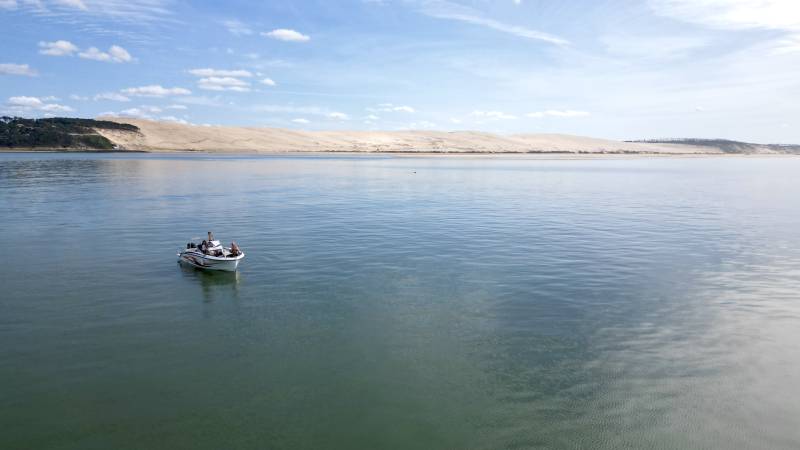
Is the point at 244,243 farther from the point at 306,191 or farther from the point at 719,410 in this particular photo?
the point at 306,191

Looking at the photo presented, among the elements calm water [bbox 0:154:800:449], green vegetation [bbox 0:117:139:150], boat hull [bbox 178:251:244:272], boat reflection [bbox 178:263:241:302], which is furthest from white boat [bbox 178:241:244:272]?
green vegetation [bbox 0:117:139:150]

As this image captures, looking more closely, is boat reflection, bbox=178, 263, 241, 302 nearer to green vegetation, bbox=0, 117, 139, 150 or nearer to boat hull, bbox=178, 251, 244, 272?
boat hull, bbox=178, 251, 244, 272

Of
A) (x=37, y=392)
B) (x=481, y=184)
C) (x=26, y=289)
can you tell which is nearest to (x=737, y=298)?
(x=37, y=392)

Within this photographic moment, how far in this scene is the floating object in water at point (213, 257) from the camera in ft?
85.3

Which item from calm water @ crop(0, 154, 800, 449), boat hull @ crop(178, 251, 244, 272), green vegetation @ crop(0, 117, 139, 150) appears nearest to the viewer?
calm water @ crop(0, 154, 800, 449)

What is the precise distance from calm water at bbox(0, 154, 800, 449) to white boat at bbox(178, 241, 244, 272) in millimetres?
766

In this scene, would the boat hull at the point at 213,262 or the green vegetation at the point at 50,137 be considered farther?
the green vegetation at the point at 50,137

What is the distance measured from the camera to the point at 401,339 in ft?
58.7

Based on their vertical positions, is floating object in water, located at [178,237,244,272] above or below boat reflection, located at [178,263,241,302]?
above

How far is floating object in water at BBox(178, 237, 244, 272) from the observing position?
26.0 metres

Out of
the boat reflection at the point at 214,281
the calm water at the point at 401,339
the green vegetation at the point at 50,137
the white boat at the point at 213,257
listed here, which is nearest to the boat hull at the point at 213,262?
the white boat at the point at 213,257

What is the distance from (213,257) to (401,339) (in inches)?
495

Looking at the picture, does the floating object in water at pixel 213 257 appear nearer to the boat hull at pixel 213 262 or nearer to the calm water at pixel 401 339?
the boat hull at pixel 213 262

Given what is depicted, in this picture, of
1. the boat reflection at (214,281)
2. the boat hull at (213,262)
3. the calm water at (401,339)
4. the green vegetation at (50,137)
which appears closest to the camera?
the calm water at (401,339)
